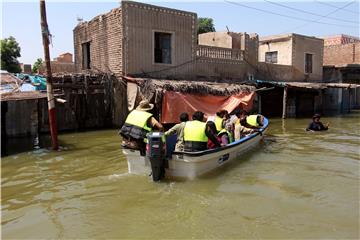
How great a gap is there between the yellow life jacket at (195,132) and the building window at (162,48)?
35.5ft

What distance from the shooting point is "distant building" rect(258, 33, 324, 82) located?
2558 cm

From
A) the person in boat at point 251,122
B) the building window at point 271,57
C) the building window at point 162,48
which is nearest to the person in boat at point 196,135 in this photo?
the person in boat at point 251,122

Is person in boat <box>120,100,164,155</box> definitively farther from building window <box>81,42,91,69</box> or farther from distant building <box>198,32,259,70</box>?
distant building <box>198,32,259,70</box>

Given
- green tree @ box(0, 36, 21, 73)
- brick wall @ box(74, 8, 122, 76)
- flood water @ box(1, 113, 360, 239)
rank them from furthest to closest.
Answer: green tree @ box(0, 36, 21, 73) → brick wall @ box(74, 8, 122, 76) → flood water @ box(1, 113, 360, 239)

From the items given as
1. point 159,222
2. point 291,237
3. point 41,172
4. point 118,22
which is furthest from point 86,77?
point 291,237

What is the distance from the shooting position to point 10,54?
98.0ft

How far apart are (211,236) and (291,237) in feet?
3.90

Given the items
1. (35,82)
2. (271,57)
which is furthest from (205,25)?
(35,82)

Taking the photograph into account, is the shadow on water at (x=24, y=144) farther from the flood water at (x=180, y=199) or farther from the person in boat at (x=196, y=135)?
the person in boat at (x=196, y=135)

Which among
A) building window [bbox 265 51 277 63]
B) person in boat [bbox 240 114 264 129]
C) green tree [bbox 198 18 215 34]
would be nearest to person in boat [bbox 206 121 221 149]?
person in boat [bbox 240 114 264 129]

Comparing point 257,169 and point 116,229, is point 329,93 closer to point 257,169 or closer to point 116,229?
point 257,169

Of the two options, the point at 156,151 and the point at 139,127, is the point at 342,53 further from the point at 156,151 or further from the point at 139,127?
the point at 156,151

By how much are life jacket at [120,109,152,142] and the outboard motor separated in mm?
287

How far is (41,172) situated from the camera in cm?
934
